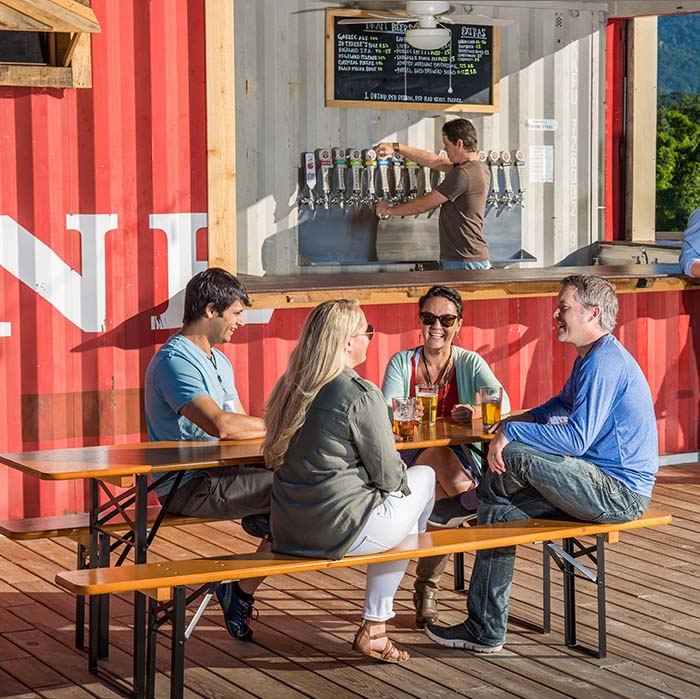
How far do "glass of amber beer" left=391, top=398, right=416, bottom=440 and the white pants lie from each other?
0.26 metres

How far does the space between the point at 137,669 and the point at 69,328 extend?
2.62 m

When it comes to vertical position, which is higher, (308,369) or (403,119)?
(403,119)

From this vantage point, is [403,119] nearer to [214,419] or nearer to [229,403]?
[229,403]

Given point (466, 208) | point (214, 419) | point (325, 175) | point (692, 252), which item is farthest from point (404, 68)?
point (214, 419)

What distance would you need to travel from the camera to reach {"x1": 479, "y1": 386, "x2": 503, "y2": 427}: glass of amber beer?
5129 mm

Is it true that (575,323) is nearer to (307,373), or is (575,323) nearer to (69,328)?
(307,373)

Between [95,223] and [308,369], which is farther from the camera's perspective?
[95,223]

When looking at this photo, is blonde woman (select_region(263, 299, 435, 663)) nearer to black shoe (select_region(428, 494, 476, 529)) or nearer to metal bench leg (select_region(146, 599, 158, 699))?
metal bench leg (select_region(146, 599, 158, 699))

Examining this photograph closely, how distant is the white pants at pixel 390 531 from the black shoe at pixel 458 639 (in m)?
0.29

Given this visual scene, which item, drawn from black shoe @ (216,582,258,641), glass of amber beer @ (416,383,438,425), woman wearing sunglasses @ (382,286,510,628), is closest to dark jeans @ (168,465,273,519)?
black shoe @ (216,582,258,641)

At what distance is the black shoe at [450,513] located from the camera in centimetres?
533

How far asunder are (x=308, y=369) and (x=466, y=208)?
16.5ft

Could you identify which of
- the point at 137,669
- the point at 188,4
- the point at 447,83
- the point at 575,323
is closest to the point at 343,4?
the point at 447,83

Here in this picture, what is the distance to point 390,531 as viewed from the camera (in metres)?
4.43
